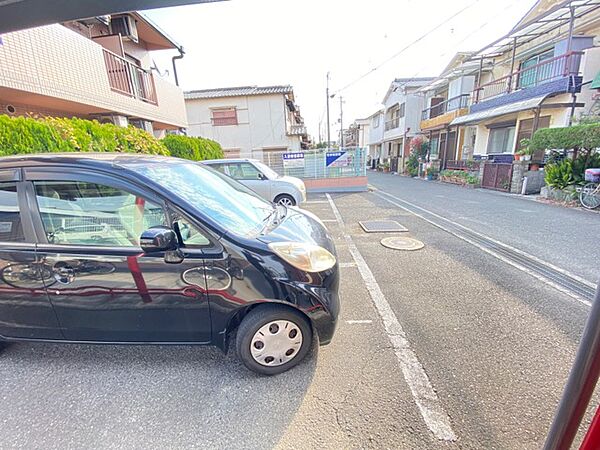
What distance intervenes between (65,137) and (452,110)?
61.4 feet

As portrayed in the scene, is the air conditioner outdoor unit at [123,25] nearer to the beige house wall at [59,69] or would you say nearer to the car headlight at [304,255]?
the beige house wall at [59,69]

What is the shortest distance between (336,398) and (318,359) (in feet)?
1.23

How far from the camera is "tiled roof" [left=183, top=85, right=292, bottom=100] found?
59.8 feet

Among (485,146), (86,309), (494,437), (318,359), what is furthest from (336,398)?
(485,146)

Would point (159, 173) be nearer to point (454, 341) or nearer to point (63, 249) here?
point (63, 249)

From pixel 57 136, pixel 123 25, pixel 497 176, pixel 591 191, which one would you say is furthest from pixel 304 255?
pixel 497 176

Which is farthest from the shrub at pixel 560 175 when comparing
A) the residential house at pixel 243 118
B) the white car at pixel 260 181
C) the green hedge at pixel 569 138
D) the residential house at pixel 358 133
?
the residential house at pixel 358 133

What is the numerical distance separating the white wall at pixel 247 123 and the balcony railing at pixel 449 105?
10444mm

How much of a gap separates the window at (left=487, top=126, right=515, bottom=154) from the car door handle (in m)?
16.4

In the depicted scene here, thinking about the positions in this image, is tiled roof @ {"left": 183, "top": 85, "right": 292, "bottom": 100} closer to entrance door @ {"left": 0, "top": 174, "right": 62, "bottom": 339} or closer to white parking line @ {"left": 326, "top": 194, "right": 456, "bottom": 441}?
white parking line @ {"left": 326, "top": 194, "right": 456, "bottom": 441}

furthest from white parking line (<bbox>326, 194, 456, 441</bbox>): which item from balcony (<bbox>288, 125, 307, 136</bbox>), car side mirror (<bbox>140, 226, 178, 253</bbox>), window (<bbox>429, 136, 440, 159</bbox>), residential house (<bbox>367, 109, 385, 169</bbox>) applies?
residential house (<bbox>367, 109, 385, 169</bbox>)

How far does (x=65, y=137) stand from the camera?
15.3 ft

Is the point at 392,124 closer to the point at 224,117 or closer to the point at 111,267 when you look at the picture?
the point at 224,117

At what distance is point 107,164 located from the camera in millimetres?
1931
